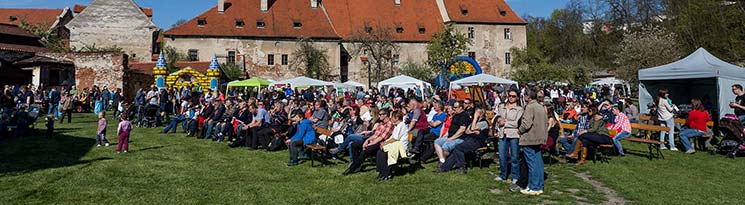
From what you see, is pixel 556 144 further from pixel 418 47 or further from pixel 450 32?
pixel 418 47

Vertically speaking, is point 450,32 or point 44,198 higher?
point 450,32

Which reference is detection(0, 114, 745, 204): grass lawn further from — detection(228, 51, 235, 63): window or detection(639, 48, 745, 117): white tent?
detection(228, 51, 235, 63): window

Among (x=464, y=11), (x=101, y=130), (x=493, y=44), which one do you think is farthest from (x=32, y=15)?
(x=101, y=130)

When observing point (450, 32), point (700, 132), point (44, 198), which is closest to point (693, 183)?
point (700, 132)

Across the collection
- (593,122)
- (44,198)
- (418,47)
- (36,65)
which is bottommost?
(44,198)

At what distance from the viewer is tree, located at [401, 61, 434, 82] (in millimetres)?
48250

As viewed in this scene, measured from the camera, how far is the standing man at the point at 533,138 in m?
7.49

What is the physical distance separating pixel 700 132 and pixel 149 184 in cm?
1217

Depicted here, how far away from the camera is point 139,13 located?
4566 cm

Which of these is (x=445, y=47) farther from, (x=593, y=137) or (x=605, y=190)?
(x=605, y=190)

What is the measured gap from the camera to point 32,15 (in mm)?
58500

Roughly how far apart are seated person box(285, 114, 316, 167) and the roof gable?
39.6 m

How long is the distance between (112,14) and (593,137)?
147ft

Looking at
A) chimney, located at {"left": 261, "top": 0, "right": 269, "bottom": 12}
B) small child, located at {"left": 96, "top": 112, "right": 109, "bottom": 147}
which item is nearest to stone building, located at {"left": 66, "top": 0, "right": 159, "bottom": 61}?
chimney, located at {"left": 261, "top": 0, "right": 269, "bottom": 12}
